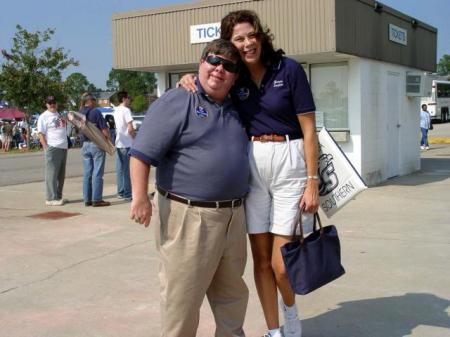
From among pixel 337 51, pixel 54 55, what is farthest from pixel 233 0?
pixel 54 55

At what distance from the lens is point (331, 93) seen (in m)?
10.9

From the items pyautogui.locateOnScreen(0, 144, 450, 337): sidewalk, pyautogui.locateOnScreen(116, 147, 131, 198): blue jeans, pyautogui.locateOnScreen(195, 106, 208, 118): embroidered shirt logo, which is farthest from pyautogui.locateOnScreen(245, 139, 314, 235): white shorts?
pyautogui.locateOnScreen(116, 147, 131, 198): blue jeans

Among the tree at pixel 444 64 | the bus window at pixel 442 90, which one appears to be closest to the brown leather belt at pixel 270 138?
the bus window at pixel 442 90

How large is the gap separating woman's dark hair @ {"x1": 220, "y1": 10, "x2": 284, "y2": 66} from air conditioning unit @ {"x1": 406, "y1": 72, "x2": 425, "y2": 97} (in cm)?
1027

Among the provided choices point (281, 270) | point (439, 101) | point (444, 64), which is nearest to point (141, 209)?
point (281, 270)

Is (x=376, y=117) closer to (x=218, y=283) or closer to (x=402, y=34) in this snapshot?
(x=402, y=34)

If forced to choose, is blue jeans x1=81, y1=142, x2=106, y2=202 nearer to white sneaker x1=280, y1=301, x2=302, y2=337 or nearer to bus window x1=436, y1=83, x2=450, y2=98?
white sneaker x1=280, y1=301, x2=302, y2=337

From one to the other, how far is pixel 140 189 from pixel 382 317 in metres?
2.19

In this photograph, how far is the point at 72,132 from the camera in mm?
9859

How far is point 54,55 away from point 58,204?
2430 cm

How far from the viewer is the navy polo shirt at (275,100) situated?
10.8 ft

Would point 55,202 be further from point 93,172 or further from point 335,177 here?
point 335,177

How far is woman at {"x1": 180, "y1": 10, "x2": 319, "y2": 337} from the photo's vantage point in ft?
10.8

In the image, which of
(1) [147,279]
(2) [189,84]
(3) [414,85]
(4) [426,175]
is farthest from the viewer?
(3) [414,85]
